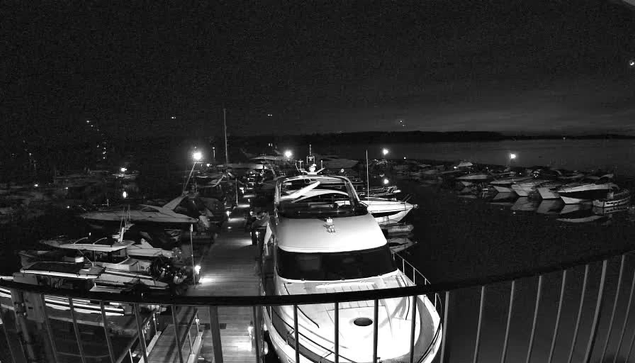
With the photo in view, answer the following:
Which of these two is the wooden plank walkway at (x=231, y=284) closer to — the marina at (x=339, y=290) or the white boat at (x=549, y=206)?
the marina at (x=339, y=290)

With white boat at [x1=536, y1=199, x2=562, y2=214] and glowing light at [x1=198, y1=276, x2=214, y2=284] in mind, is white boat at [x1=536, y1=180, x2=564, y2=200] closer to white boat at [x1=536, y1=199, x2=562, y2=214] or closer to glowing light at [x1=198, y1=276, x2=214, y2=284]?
white boat at [x1=536, y1=199, x2=562, y2=214]

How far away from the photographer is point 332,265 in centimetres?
583

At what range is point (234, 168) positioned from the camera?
4059 centimetres

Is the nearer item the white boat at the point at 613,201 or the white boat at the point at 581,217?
the white boat at the point at 581,217

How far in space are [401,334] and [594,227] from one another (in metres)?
28.9

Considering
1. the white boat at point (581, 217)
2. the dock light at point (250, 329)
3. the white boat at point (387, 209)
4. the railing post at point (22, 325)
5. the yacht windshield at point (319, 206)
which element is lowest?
the white boat at point (581, 217)

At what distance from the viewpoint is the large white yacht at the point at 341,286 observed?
14.1 ft

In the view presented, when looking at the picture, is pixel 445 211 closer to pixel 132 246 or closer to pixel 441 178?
pixel 441 178

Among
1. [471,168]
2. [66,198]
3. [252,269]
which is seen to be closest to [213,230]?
[252,269]

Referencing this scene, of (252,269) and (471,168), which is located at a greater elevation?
(252,269)

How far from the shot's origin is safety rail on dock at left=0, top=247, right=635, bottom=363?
1835mm

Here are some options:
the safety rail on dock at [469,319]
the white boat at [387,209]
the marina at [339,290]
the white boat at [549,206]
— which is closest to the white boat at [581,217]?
the marina at [339,290]

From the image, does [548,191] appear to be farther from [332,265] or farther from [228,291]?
[332,265]

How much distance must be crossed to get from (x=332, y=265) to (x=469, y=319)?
35.5 ft
